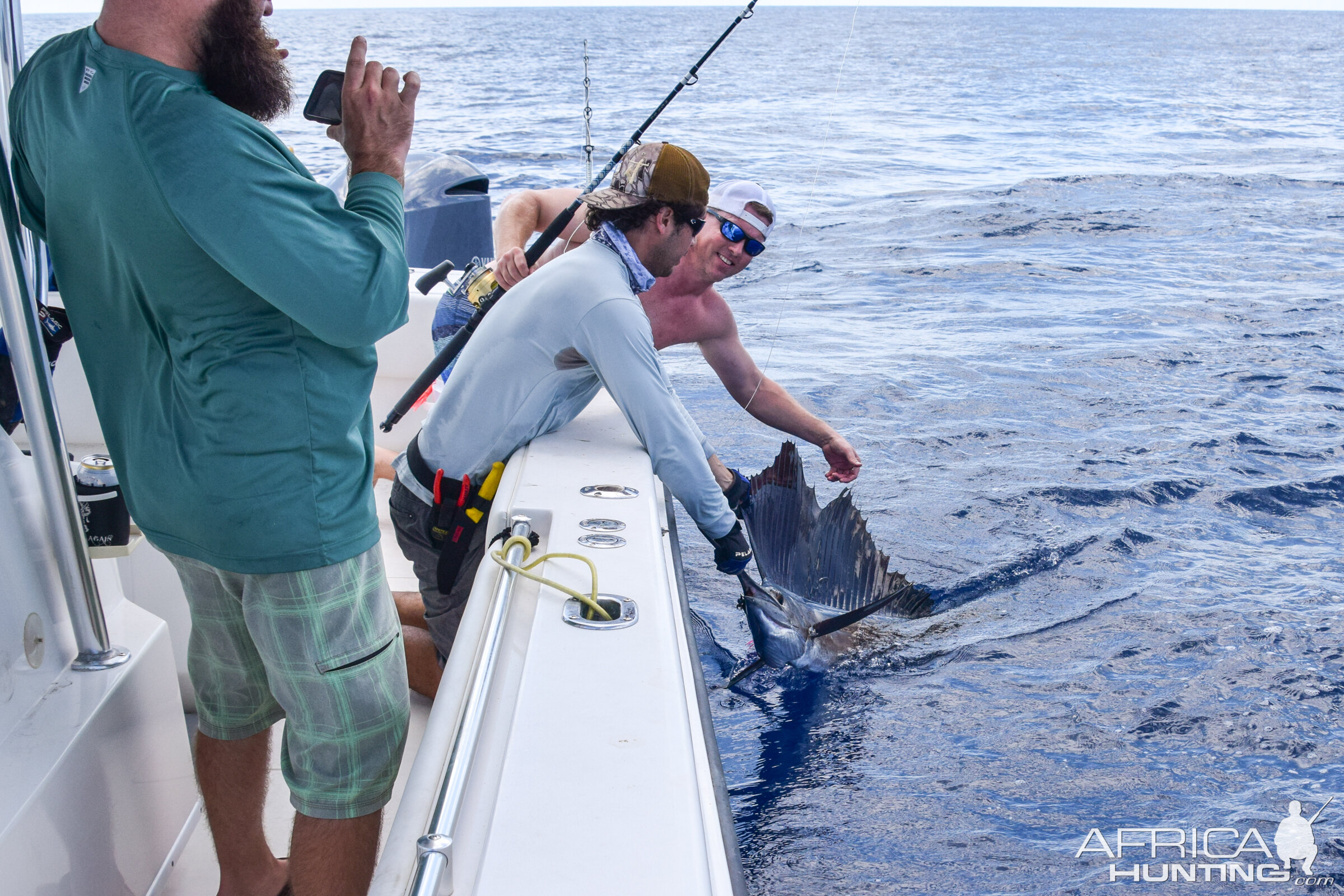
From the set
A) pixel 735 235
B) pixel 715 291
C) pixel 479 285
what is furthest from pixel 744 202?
pixel 479 285

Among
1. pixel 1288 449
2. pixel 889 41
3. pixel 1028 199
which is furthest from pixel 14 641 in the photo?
pixel 889 41

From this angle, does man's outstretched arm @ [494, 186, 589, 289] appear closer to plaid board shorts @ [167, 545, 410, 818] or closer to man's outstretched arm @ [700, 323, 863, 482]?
man's outstretched arm @ [700, 323, 863, 482]

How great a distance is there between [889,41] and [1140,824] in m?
48.6

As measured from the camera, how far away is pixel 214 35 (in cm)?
119

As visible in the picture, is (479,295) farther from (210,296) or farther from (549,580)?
(210,296)

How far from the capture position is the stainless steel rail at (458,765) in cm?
98

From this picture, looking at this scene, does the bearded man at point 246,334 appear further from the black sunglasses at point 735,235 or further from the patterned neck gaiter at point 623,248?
the black sunglasses at point 735,235

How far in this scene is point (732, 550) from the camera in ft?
7.40

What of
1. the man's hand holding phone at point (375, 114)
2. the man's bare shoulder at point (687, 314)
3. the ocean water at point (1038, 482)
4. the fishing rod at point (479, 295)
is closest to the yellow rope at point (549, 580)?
the man's hand holding phone at point (375, 114)

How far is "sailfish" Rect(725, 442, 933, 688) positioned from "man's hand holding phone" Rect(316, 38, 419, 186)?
1.52 metres

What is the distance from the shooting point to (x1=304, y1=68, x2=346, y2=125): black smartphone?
1373mm

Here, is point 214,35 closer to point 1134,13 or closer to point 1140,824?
point 1140,824

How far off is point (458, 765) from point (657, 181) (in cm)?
139

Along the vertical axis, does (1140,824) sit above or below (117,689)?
below
